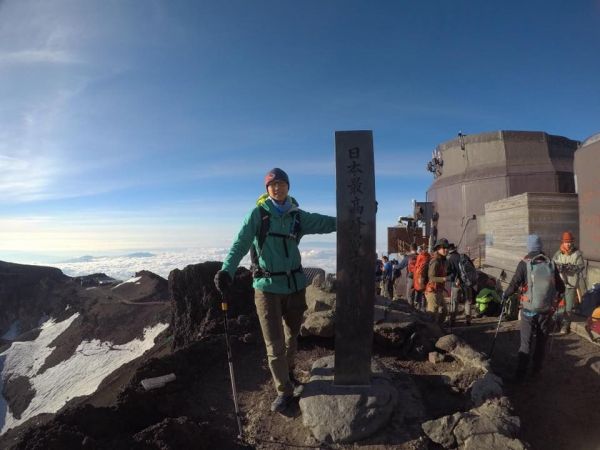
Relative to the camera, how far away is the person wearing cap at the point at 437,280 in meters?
8.88

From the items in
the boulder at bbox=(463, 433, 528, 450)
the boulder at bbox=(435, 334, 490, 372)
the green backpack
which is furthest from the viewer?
the green backpack

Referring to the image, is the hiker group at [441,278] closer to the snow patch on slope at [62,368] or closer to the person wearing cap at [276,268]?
the person wearing cap at [276,268]

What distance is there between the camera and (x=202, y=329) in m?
10.1

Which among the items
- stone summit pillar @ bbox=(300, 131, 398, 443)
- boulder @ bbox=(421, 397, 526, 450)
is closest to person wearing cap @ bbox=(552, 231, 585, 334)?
boulder @ bbox=(421, 397, 526, 450)

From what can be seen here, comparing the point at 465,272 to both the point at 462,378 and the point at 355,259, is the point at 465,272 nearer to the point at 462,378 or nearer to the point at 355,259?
the point at 462,378

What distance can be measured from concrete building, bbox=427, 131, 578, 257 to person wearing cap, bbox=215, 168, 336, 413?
20930 mm

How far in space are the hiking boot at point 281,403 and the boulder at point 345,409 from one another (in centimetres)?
19

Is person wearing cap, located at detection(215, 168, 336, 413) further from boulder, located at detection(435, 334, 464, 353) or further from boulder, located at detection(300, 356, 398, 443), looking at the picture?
boulder, located at detection(435, 334, 464, 353)

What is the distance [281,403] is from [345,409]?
0.74 m

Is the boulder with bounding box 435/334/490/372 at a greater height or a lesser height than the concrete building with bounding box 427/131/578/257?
lesser

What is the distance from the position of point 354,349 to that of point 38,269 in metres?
49.5

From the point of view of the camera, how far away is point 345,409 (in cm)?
368

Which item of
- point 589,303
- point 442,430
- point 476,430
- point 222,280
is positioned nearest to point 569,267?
point 589,303

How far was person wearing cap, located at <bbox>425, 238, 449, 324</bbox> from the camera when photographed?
888cm
